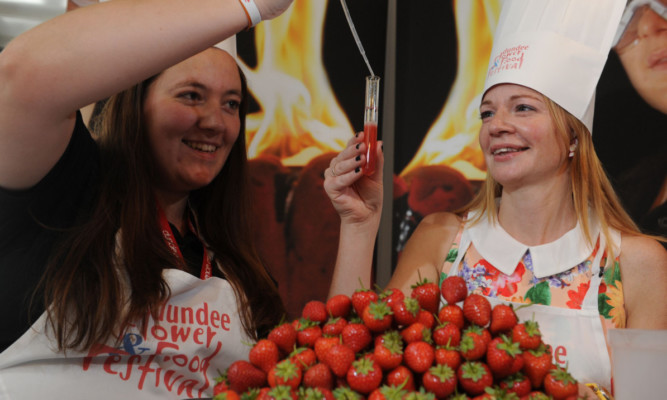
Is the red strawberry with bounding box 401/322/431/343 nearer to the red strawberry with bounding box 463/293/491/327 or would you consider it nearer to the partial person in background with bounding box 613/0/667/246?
the red strawberry with bounding box 463/293/491/327

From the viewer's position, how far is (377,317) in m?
0.95

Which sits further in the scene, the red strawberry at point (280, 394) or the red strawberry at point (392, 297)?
the red strawberry at point (392, 297)

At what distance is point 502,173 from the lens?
1918 mm

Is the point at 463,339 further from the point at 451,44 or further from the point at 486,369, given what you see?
the point at 451,44

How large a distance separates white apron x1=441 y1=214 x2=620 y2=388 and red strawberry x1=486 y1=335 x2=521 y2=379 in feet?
3.13

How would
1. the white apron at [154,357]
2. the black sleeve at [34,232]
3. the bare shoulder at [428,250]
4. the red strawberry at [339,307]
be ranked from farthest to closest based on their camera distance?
the bare shoulder at [428,250], the white apron at [154,357], the black sleeve at [34,232], the red strawberry at [339,307]

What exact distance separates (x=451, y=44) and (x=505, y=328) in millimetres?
2272

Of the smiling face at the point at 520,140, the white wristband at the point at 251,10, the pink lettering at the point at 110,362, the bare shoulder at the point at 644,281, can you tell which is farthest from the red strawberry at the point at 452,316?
the bare shoulder at the point at 644,281

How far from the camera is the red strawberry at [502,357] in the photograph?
0.89 metres

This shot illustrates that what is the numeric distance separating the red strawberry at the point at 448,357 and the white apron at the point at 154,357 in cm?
83

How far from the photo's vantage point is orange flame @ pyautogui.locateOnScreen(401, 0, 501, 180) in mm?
2977

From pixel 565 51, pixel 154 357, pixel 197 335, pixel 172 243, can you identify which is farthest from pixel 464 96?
pixel 154 357

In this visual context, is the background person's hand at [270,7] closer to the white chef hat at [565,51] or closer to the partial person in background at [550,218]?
the partial person in background at [550,218]

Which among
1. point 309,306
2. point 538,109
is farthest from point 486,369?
point 538,109
